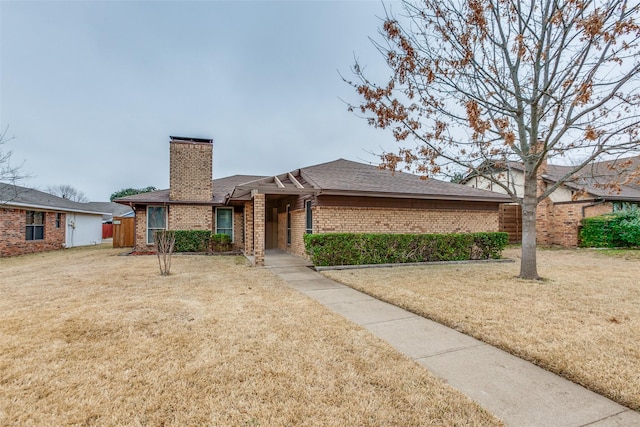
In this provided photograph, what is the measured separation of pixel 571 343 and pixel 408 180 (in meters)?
10.1

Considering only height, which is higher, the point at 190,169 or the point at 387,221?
the point at 190,169

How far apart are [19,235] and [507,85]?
2112cm

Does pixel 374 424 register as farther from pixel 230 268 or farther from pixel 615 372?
pixel 230 268

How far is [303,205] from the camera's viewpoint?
39.0 ft

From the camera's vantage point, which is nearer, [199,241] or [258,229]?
[258,229]

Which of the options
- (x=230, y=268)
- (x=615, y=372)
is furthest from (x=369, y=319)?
(x=230, y=268)

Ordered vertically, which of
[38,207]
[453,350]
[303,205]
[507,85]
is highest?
[507,85]

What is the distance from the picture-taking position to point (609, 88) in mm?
6543

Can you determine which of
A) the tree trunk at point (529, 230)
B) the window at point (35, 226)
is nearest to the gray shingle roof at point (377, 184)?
the tree trunk at point (529, 230)

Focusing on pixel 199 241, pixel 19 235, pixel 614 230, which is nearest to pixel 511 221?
pixel 614 230

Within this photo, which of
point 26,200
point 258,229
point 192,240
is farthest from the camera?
point 26,200

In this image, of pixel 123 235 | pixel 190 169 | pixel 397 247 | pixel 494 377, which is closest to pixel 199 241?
pixel 190 169

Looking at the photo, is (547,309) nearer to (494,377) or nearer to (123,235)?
(494,377)

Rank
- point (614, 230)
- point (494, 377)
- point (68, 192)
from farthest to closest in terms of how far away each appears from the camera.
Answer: point (68, 192) → point (614, 230) → point (494, 377)
